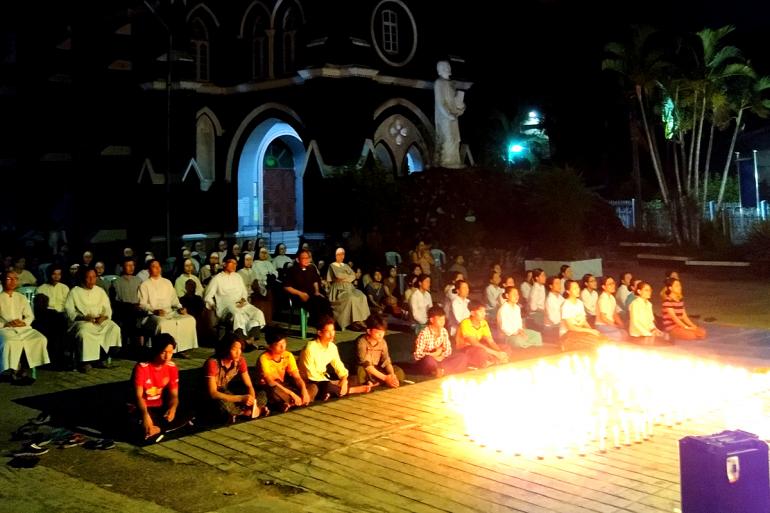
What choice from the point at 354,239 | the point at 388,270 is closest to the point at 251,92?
the point at 354,239

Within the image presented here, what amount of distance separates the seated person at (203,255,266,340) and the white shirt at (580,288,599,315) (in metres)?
5.16

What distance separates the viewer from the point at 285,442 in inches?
319

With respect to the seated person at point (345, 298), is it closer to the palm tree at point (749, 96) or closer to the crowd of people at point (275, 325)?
the crowd of people at point (275, 325)

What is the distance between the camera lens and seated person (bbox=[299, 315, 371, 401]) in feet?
31.8

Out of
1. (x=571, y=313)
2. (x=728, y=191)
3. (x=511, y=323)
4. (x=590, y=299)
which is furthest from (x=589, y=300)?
(x=728, y=191)

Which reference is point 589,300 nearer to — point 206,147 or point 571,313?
point 571,313

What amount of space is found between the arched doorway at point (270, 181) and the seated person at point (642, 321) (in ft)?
59.2

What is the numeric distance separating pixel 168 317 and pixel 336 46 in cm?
1695

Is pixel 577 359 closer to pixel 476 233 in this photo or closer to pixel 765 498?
pixel 765 498

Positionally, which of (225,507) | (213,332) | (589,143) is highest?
(589,143)

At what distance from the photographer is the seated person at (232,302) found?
13148mm

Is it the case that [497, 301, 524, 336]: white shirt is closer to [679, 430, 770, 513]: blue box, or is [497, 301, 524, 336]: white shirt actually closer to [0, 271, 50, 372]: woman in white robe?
[0, 271, 50, 372]: woman in white robe

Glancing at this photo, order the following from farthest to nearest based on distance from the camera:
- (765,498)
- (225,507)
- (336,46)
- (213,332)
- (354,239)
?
1. (336,46)
2. (354,239)
3. (213,332)
4. (225,507)
5. (765,498)

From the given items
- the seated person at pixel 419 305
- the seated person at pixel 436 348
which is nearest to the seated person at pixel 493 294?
the seated person at pixel 419 305
